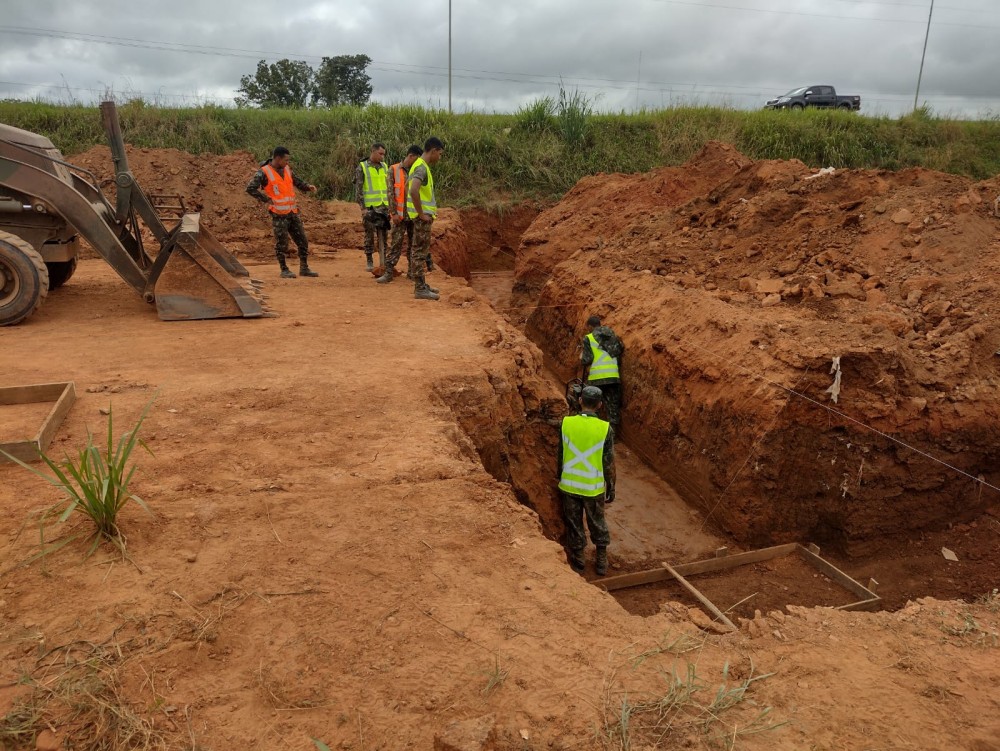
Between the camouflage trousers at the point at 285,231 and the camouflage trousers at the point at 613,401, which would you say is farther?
the camouflage trousers at the point at 285,231

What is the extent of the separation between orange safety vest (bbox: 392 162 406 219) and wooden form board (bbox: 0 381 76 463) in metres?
5.12

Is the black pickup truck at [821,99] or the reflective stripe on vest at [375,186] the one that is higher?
the black pickup truck at [821,99]

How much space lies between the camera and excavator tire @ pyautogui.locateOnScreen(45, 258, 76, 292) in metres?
8.19

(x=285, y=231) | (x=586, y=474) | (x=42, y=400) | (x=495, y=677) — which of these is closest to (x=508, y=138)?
(x=285, y=231)

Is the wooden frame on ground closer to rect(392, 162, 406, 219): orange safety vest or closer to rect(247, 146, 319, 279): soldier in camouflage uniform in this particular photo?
rect(392, 162, 406, 219): orange safety vest

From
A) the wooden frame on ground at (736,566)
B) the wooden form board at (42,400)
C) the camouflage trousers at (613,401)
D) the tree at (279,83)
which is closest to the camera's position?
the wooden form board at (42,400)

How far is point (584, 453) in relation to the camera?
537 centimetres

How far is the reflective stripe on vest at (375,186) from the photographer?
9.21 meters

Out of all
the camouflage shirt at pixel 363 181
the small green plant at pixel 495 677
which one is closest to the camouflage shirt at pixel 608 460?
the small green plant at pixel 495 677

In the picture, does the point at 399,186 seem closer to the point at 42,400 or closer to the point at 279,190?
the point at 279,190

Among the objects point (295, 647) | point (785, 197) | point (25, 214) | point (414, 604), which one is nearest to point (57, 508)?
point (295, 647)

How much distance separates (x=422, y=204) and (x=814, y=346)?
486cm

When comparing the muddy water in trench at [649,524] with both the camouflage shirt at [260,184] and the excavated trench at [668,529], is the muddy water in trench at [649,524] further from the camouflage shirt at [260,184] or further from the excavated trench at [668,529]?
the camouflage shirt at [260,184]

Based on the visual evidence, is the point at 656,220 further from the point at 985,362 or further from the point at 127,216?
the point at 127,216
